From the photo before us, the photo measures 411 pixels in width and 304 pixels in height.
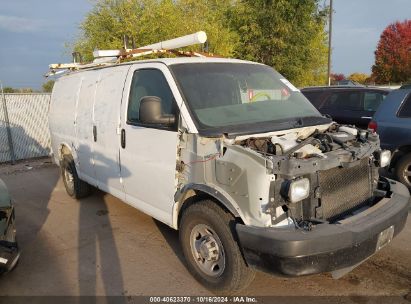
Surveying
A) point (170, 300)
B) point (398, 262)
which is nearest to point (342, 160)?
point (398, 262)

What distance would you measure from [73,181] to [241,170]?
4.24 m

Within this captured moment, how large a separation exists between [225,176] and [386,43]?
45579 mm

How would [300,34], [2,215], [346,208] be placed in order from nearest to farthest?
1. [346,208]
2. [2,215]
3. [300,34]

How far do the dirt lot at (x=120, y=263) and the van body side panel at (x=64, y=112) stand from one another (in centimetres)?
114

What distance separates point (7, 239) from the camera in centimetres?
354

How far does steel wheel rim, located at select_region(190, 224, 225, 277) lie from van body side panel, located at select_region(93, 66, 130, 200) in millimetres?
1291

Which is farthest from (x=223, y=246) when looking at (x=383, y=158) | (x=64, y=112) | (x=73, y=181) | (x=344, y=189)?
(x=64, y=112)

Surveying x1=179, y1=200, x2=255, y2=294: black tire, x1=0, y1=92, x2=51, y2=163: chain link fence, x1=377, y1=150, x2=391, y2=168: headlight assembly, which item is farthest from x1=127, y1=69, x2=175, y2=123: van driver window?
x1=0, y1=92, x2=51, y2=163: chain link fence

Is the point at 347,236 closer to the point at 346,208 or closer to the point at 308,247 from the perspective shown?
the point at 308,247

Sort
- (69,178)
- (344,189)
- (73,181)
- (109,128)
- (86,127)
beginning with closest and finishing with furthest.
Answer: (344,189) < (109,128) < (86,127) < (73,181) < (69,178)

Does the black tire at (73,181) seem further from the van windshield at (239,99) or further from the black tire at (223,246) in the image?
the black tire at (223,246)

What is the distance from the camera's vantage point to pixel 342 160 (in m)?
3.21

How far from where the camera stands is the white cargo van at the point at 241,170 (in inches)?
113

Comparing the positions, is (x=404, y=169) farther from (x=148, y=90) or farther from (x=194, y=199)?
(x=148, y=90)
